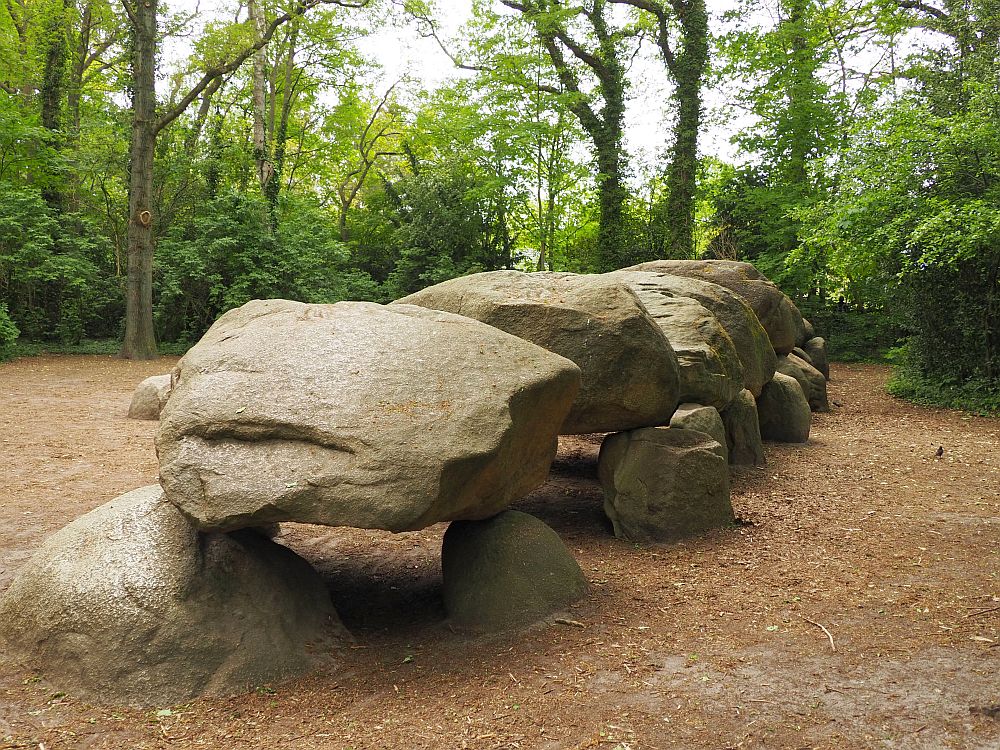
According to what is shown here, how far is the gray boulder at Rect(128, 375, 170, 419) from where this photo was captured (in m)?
10.2

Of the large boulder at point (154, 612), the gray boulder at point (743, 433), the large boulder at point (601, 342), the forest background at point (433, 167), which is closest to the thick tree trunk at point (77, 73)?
the forest background at point (433, 167)

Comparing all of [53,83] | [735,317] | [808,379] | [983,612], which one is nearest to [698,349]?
[735,317]

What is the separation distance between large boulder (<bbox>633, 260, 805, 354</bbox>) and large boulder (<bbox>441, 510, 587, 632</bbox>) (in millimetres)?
6828

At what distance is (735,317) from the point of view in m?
8.66

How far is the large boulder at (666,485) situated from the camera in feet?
18.6

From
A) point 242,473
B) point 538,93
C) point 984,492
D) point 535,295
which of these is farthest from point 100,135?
point 984,492

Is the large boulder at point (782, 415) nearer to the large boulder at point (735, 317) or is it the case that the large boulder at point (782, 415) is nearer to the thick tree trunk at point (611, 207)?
the large boulder at point (735, 317)

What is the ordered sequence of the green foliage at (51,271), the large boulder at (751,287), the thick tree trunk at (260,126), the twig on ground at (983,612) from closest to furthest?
the twig on ground at (983,612), the large boulder at (751,287), the green foliage at (51,271), the thick tree trunk at (260,126)

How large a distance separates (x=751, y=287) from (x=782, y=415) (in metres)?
2.21

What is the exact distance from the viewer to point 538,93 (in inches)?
814

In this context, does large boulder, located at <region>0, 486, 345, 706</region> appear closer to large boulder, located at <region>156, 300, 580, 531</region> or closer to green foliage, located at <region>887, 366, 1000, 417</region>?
large boulder, located at <region>156, 300, 580, 531</region>

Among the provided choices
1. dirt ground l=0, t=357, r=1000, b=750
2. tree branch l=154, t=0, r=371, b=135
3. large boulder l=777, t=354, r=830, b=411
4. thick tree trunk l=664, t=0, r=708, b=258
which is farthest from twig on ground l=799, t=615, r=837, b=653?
thick tree trunk l=664, t=0, r=708, b=258

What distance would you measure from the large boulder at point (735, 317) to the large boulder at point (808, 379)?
3040 mm

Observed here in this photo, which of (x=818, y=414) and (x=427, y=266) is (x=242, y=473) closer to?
(x=818, y=414)
